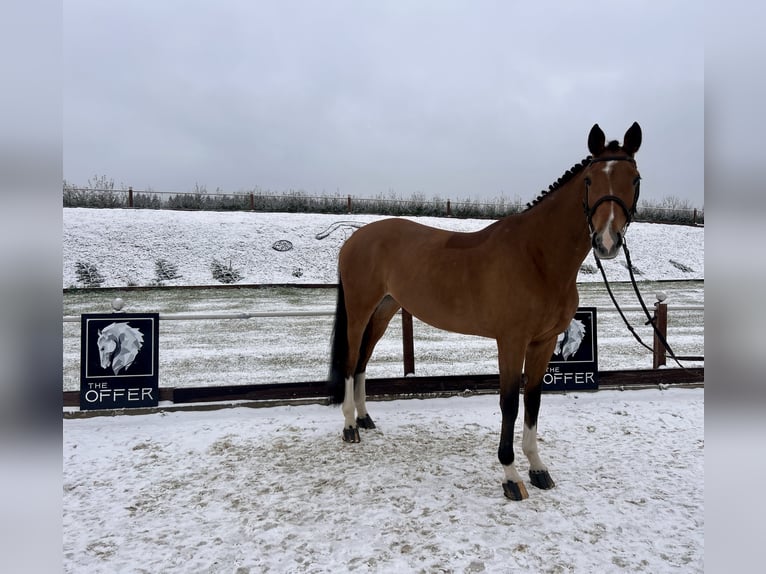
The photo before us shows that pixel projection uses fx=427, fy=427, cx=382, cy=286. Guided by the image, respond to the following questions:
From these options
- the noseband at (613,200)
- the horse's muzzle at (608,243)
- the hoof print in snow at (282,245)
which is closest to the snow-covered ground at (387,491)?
the horse's muzzle at (608,243)

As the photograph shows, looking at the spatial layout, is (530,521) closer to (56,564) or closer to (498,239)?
(498,239)

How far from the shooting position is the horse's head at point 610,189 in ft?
7.14

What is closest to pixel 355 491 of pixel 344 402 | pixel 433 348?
pixel 344 402

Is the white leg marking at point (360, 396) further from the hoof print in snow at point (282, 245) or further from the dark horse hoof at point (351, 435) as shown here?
the hoof print in snow at point (282, 245)

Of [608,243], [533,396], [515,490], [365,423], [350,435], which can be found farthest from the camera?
[365,423]

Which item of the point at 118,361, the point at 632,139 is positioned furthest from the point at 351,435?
the point at 632,139

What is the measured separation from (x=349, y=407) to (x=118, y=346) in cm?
228

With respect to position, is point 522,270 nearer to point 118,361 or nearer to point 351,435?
point 351,435

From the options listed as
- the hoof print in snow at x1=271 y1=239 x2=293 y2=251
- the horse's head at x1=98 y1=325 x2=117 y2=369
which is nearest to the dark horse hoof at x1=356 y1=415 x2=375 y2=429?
the horse's head at x1=98 y1=325 x2=117 y2=369

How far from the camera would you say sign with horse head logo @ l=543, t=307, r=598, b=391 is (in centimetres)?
461

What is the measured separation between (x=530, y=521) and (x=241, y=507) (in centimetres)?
170

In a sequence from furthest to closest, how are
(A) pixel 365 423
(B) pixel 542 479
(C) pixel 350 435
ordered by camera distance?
(A) pixel 365 423 < (C) pixel 350 435 < (B) pixel 542 479

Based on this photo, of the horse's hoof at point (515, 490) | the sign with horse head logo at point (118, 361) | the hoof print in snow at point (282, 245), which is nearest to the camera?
the horse's hoof at point (515, 490)

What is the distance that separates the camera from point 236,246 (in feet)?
51.5
